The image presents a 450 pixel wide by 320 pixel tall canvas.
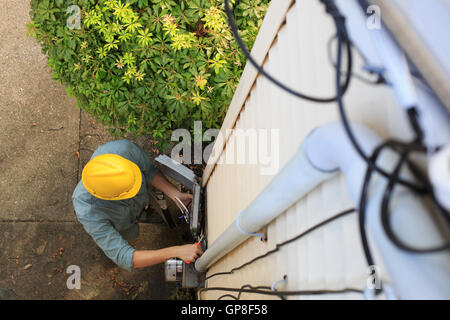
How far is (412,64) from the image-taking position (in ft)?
2.80

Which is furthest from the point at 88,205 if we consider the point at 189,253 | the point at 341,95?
the point at 341,95

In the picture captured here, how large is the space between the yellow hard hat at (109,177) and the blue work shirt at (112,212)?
18cm

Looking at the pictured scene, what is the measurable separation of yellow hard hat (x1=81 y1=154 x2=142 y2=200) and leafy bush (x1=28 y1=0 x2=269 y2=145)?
1.88 feet

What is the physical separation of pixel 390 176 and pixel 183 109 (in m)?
2.56

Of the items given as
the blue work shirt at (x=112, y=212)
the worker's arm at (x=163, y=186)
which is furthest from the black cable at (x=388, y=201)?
the worker's arm at (x=163, y=186)

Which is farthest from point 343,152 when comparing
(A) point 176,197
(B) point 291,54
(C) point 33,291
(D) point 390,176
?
(C) point 33,291

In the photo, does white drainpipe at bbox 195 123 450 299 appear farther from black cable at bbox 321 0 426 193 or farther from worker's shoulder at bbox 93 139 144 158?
worker's shoulder at bbox 93 139 144 158

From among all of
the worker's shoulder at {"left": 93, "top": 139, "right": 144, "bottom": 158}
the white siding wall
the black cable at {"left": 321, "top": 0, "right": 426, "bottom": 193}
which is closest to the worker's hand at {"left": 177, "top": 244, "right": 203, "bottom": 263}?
the white siding wall

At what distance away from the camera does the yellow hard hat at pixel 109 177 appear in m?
2.81

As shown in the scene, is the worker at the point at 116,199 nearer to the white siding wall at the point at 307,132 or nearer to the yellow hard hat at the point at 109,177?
the yellow hard hat at the point at 109,177

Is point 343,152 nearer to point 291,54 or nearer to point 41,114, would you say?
point 291,54

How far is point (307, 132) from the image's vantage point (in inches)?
58.2

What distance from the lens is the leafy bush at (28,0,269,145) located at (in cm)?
293

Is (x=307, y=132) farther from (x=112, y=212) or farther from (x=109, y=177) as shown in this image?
(x=112, y=212)
